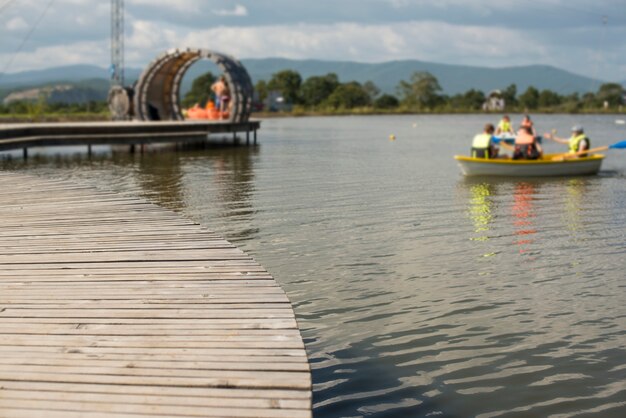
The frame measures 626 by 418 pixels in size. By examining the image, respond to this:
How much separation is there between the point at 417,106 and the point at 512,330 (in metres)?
120

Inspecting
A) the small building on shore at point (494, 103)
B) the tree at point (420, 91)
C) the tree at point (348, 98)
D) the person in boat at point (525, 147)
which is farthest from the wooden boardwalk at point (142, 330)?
the tree at point (420, 91)

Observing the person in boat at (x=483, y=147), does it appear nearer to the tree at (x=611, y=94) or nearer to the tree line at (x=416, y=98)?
the tree line at (x=416, y=98)

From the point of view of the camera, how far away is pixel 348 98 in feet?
408

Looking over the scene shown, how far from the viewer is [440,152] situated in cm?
3441

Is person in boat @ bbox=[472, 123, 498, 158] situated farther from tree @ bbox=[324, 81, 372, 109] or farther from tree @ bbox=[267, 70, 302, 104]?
tree @ bbox=[267, 70, 302, 104]

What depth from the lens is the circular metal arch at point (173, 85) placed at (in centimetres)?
3656

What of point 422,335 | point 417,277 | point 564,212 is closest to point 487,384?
point 422,335

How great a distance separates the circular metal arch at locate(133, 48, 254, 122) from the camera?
120 feet

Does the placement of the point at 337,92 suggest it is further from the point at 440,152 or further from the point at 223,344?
the point at 223,344

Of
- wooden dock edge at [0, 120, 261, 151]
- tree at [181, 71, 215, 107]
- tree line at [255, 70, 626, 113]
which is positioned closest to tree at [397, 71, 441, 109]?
tree line at [255, 70, 626, 113]

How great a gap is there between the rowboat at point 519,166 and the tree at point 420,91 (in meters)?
108

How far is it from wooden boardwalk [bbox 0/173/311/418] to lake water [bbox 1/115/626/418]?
1.09 metres

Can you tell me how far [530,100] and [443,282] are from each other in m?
130

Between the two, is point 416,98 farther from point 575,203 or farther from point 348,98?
point 575,203
